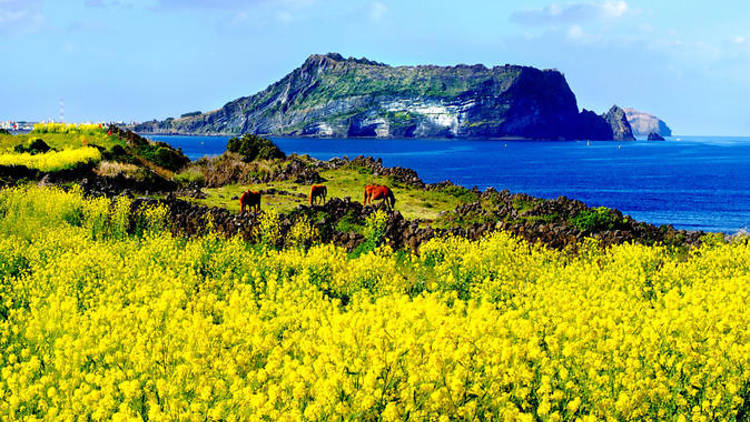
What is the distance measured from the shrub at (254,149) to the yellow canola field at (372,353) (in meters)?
28.0

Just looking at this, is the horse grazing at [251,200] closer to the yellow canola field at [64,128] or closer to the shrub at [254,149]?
the shrub at [254,149]

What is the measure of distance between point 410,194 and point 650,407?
24.9 m

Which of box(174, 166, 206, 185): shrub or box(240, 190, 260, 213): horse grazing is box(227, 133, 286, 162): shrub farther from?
box(240, 190, 260, 213): horse grazing

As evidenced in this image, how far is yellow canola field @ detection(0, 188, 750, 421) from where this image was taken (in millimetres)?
7023

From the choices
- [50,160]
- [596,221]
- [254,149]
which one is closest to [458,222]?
[596,221]

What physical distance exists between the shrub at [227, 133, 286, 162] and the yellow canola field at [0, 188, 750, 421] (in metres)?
28.0

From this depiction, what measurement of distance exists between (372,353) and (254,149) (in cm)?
3733

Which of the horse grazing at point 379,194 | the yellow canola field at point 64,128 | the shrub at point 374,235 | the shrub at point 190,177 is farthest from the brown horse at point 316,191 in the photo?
the yellow canola field at point 64,128

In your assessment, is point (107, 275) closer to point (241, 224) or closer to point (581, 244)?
point (241, 224)

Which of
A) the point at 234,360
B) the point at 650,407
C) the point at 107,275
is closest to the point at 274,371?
the point at 234,360

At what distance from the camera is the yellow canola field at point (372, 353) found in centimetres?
702

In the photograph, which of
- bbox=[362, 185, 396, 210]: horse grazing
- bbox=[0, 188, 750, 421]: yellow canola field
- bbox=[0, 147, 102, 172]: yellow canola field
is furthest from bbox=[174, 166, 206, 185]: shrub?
bbox=[0, 188, 750, 421]: yellow canola field

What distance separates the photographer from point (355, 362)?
7387 millimetres

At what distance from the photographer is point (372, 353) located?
745 cm
